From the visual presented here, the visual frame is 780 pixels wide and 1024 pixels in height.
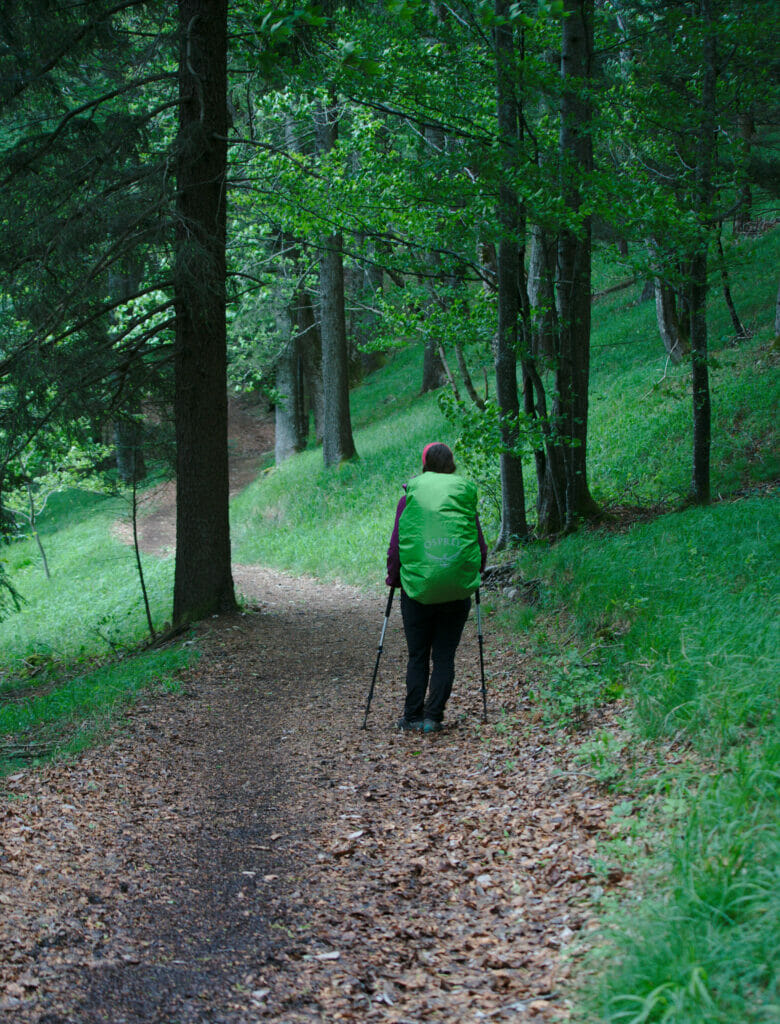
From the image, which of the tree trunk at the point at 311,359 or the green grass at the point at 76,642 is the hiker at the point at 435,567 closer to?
the green grass at the point at 76,642

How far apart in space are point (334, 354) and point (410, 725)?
44.7 ft

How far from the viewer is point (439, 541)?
5.68m

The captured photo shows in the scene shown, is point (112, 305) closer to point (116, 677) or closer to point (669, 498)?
point (116, 677)

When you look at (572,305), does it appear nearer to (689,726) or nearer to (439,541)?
(439,541)

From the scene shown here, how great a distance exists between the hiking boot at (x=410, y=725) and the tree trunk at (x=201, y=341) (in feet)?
14.2

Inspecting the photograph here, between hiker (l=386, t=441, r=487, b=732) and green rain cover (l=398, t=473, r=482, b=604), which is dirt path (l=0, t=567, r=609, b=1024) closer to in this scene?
hiker (l=386, t=441, r=487, b=732)

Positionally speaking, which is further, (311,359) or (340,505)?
(311,359)

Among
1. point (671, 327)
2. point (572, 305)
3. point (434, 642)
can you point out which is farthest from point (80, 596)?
point (434, 642)

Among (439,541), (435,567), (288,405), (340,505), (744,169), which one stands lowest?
(340,505)

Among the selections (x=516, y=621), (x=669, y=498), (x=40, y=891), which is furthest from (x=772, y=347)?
(x=40, y=891)

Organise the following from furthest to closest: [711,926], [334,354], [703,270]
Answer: [334,354]
[703,270]
[711,926]

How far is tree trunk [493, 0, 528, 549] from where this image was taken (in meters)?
8.43

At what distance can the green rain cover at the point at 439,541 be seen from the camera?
18.6ft

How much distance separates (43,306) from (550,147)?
19.4 ft
